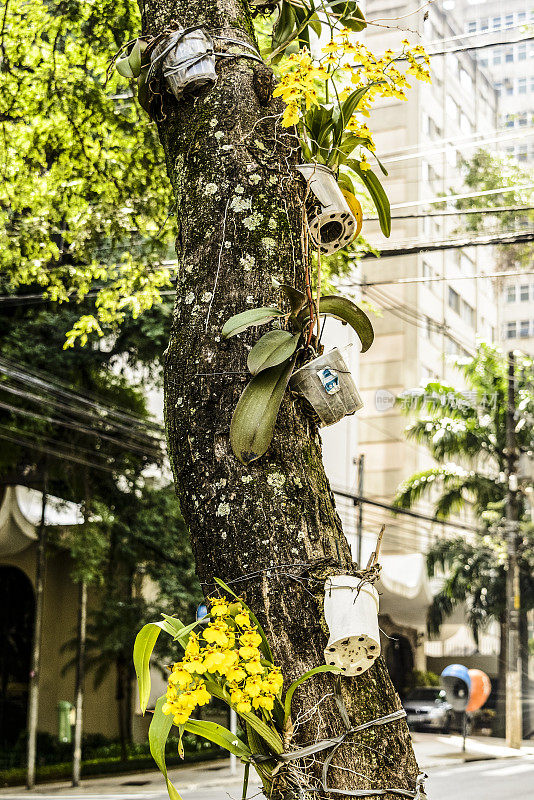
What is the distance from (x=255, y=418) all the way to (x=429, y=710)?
2075 centimetres

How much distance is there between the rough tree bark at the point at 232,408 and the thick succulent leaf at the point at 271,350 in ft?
0.19

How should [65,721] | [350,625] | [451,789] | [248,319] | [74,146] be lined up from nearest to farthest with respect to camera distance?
[350,625] → [248,319] → [74,146] → [451,789] → [65,721]

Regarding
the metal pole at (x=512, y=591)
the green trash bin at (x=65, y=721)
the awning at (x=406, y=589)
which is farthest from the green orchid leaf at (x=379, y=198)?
the awning at (x=406, y=589)

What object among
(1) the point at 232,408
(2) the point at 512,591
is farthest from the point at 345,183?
(2) the point at 512,591

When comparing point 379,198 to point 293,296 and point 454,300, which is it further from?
point 454,300

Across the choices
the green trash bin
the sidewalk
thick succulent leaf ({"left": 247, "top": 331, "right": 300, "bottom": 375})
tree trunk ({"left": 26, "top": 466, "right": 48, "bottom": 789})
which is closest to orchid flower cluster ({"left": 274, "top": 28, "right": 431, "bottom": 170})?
thick succulent leaf ({"left": 247, "top": 331, "right": 300, "bottom": 375})

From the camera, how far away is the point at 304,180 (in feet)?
6.89

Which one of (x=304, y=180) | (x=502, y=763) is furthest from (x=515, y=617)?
(x=304, y=180)

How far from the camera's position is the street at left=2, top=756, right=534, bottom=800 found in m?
10.8

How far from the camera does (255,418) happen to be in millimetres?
1702

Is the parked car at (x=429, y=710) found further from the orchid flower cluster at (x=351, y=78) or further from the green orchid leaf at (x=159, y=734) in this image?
the green orchid leaf at (x=159, y=734)

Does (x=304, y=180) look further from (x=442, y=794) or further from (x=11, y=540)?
(x=11, y=540)

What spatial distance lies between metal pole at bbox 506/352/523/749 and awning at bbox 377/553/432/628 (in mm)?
2223

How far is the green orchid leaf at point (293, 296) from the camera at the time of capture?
188cm
